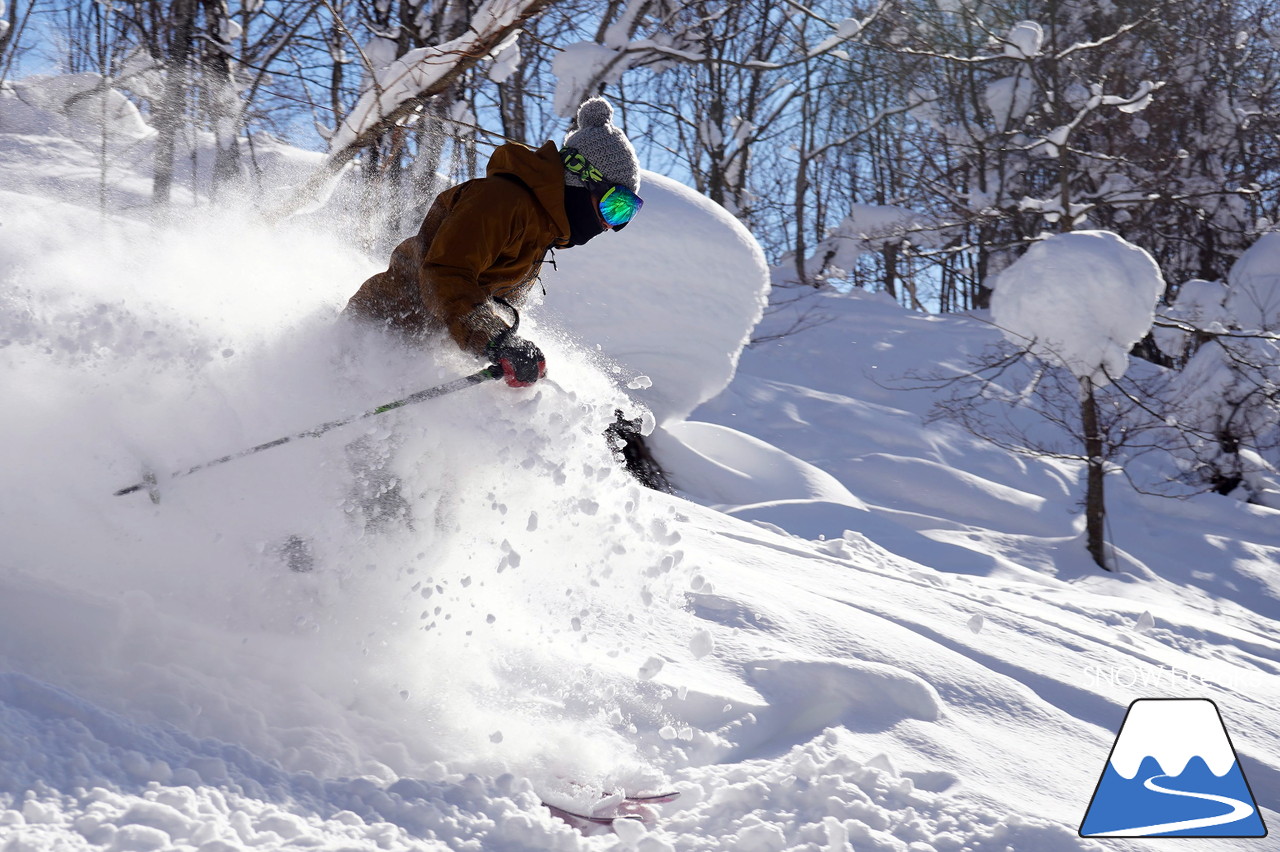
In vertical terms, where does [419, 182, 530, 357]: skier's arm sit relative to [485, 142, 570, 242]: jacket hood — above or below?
below

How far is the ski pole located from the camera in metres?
2.92

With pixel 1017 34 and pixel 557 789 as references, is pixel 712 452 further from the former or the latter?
pixel 557 789

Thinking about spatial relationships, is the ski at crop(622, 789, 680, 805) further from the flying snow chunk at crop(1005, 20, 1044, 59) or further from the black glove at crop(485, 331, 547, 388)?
the flying snow chunk at crop(1005, 20, 1044, 59)

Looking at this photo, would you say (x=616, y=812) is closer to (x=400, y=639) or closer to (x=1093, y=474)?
(x=400, y=639)

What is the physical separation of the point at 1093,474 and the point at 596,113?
6625mm

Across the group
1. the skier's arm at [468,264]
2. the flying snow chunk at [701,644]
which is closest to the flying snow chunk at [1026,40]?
the skier's arm at [468,264]

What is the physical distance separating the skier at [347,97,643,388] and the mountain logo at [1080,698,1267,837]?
2203 millimetres

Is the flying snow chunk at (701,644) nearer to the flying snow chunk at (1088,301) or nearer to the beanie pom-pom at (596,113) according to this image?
the beanie pom-pom at (596,113)

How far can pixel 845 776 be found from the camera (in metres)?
2.60

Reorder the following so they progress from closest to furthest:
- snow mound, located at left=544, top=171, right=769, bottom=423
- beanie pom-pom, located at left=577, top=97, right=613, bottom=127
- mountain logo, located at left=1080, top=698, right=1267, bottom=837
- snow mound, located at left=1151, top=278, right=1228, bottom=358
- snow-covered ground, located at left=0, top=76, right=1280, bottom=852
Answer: snow-covered ground, located at left=0, top=76, right=1280, bottom=852, mountain logo, located at left=1080, top=698, right=1267, bottom=837, beanie pom-pom, located at left=577, top=97, right=613, bottom=127, snow mound, located at left=544, top=171, right=769, bottom=423, snow mound, located at left=1151, top=278, right=1228, bottom=358

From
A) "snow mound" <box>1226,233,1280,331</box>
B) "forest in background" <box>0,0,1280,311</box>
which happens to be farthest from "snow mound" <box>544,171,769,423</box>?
"snow mound" <box>1226,233,1280,331</box>

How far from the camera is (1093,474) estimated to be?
26.8 ft

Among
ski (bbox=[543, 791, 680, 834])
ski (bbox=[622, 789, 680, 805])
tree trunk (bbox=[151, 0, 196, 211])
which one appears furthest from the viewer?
tree trunk (bbox=[151, 0, 196, 211])

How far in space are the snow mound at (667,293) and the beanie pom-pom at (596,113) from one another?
11.7 ft
